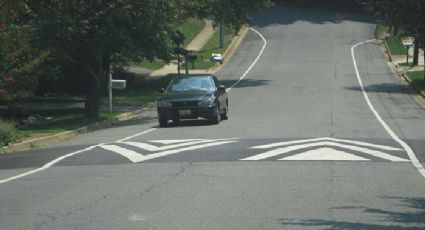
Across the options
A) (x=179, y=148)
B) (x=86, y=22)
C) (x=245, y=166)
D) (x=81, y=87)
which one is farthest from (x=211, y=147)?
(x=81, y=87)

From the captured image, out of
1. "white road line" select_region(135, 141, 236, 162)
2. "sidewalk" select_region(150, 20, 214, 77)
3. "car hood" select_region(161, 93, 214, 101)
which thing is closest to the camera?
"white road line" select_region(135, 141, 236, 162)

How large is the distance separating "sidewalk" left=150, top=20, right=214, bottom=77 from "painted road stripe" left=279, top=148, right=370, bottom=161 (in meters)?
37.9

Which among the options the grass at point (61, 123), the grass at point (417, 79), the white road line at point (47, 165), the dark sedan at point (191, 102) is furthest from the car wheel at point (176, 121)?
the grass at point (417, 79)

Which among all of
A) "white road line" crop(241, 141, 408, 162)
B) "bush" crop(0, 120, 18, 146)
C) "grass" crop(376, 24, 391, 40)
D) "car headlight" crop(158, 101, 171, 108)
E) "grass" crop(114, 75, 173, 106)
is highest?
"grass" crop(376, 24, 391, 40)

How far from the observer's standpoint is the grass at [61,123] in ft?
78.5

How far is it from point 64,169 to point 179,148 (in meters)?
3.36

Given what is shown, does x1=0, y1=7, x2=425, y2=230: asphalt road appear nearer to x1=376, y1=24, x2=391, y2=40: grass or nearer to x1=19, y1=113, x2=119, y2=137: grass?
x1=19, y1=113, x2=119, y2=137: grass

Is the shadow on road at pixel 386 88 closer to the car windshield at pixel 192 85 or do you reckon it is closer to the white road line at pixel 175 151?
the car windshield at pixel 192 85

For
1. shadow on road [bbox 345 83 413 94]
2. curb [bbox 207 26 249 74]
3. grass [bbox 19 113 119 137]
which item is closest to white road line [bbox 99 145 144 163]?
grass [bbox 19 113 119 137]

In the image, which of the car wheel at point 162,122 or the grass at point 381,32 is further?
the grass at point 381,32

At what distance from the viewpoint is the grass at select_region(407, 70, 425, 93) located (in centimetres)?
4288

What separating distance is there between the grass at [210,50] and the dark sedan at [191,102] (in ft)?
103

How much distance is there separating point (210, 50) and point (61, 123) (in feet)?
133

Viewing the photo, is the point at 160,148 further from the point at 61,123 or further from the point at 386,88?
the point at 386,88
